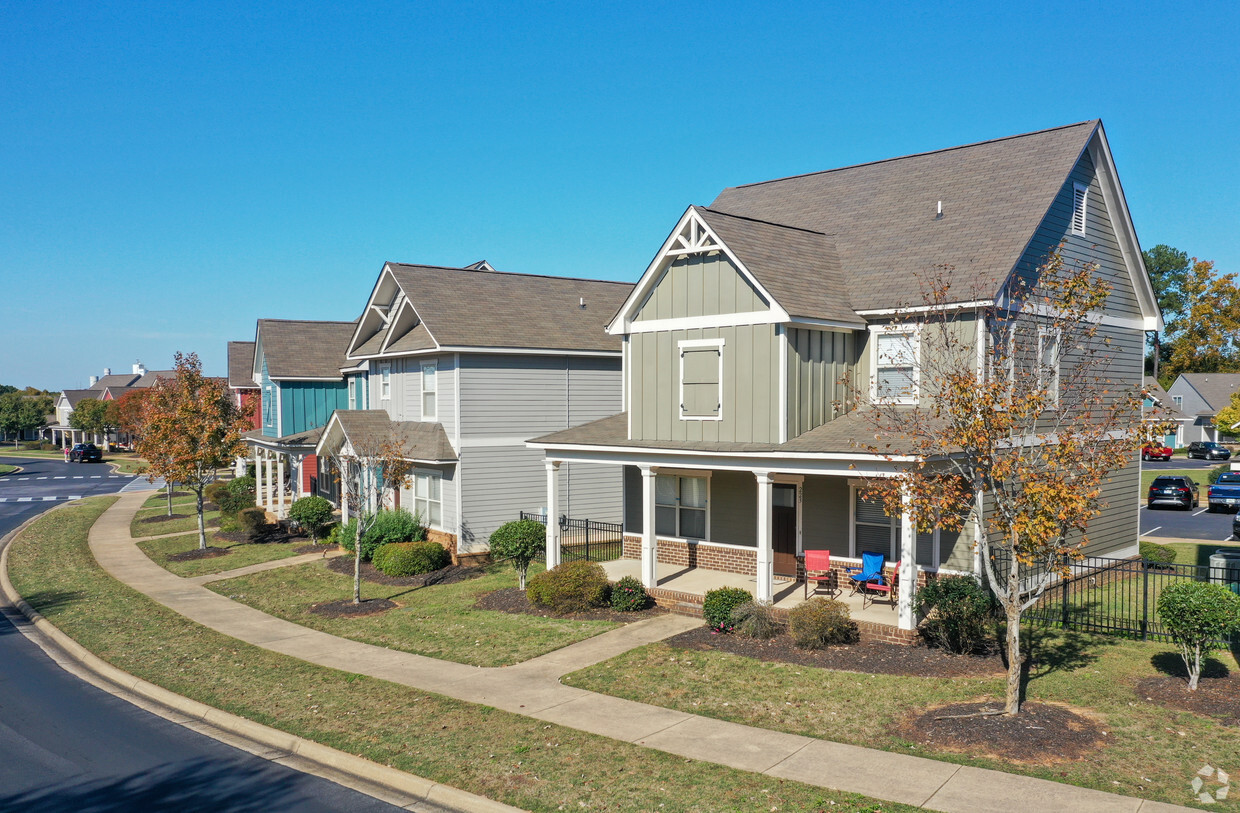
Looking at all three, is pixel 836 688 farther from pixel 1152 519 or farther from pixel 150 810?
pixel 1152 519

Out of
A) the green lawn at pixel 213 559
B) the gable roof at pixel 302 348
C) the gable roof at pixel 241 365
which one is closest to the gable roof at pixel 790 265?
the green lawn at pixel 213 559

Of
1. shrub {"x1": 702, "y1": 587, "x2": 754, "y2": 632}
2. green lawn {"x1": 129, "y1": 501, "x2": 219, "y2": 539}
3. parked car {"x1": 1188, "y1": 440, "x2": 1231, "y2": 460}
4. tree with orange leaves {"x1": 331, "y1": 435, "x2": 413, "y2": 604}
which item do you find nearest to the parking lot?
shrub {"x1": 702, "y1": 587, "x2": 754, "y2": 632}

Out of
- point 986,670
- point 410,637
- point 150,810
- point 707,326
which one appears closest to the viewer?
point 150,810

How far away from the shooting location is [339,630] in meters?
18.3

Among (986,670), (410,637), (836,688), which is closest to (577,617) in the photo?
(410,637)

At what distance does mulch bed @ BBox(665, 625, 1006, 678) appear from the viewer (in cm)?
1404

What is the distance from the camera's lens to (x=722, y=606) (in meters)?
16.7

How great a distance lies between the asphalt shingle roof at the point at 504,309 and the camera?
26.1 metres

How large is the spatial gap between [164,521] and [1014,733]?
118ft

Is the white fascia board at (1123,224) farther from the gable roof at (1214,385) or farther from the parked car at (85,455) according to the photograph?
the parked car at (85,455)

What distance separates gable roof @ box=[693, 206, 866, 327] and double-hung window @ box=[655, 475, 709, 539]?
5701 millimetres

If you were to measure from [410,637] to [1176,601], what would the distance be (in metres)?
13.3

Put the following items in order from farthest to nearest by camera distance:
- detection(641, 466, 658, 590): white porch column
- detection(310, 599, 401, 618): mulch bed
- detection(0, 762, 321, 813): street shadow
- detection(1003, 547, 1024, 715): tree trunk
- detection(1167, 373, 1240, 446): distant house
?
1. detection(1167, 373, 1240, 446): distant house
2. detection(310, 599, 401, 618): mulch bed
3. detection(641, 466, 658, 590): white porch column
4. detection(1003, 547, 1024, 715): tree trunk
5. detection(0, 762, 321, 813): street shadow

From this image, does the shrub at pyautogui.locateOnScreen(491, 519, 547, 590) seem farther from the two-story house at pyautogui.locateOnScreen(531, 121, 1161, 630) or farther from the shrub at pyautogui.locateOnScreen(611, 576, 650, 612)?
the shrub at pyautogui.locateOnScreen(611, 576, 650, 612)
